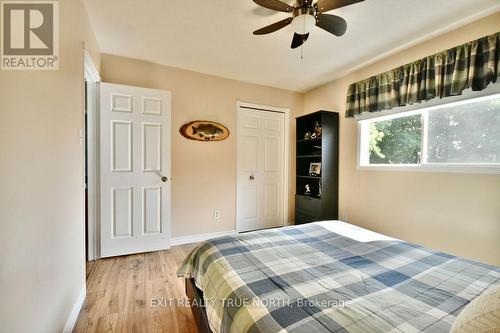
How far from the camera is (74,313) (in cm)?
153

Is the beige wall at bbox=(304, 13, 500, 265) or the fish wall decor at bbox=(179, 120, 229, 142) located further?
the fish wall decor at bbox=(179, 120, 229, 142)

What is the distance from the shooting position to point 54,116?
122cm

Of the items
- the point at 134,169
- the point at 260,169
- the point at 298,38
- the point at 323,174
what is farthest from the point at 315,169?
the point at 134,169

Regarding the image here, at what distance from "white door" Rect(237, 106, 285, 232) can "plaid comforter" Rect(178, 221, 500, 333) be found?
197cm

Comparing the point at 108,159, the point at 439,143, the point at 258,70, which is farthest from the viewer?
the point at 258,70

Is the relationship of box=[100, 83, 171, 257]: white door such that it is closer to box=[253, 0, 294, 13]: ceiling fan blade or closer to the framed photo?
box=[253, 0, 294, 13]: ceiling fan blade

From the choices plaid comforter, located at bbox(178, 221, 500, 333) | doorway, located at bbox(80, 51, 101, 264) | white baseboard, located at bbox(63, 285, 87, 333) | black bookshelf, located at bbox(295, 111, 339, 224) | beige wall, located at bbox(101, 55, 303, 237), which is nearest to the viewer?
plaid comforter, located at bbox(178, 221, 500, 333)

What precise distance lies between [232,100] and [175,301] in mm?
2717

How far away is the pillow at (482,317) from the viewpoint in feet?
1.79

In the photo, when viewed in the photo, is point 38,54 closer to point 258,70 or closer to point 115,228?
point 115,228

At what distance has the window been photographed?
6.40ft

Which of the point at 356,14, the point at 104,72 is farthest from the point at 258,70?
the point at 104,72

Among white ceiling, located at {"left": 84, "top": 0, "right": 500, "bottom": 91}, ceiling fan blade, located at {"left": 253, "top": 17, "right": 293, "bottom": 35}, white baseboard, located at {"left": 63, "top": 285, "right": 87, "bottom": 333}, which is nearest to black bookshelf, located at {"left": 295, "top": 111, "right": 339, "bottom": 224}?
white ceiling, located at {"left": 84, "top": 0, "right": 500, "bottom": 91}

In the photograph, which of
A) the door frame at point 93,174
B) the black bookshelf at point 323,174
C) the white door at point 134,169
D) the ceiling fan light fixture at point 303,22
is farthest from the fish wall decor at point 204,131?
the ceiling fan light fixture at point 303,22
